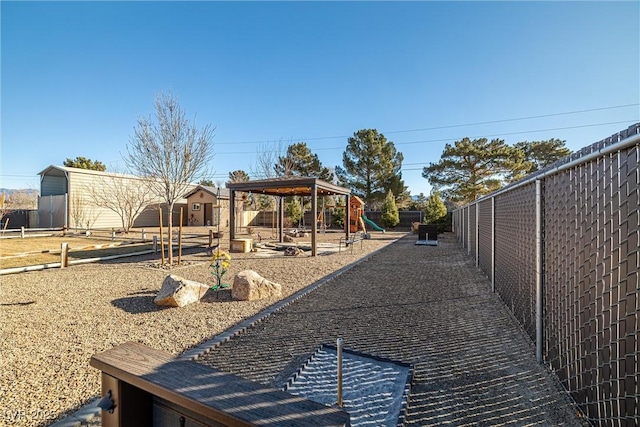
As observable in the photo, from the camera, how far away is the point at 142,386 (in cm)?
100

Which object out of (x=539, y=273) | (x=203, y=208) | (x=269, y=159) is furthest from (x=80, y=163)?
(x=539, y=273)

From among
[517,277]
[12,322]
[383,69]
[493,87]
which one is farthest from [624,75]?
[12,322]

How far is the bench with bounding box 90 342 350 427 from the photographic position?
0.81 meters

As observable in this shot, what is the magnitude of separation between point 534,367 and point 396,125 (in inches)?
1097

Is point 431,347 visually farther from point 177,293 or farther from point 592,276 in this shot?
point 177,293

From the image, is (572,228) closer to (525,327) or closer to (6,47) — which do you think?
(525,327)

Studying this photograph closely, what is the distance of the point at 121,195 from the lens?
1995cm

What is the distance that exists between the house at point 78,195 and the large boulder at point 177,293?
1738cm

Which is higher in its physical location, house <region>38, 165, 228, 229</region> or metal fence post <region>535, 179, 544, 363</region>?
house <region>38, 165, 228, 229</region>

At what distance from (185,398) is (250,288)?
413cm

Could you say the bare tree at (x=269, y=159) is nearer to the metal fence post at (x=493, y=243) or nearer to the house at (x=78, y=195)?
the house at (x=78, y=195)

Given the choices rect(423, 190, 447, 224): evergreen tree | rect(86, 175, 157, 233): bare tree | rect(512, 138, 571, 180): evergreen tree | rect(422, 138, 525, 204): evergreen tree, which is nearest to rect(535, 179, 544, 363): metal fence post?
rect(423, 190, 447, 224): evergreen tree

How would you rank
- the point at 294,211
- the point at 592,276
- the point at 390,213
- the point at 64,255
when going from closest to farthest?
the point at 592,276 < the point at 64,255 < the point at 390,213 < the point at 294,211

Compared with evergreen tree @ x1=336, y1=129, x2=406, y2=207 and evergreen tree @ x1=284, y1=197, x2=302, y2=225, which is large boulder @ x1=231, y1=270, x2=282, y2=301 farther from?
evergreen tree @ x1=336, y1=129, x2=406, y2=207
